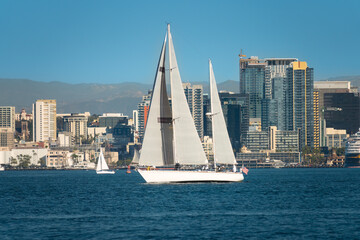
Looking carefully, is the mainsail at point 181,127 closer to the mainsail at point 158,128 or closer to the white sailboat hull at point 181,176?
the mainsail at point 158,128

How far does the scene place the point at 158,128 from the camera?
87.7m

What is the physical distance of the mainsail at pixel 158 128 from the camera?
87438 millimetres

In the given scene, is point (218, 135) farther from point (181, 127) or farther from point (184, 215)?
point (184, 215)

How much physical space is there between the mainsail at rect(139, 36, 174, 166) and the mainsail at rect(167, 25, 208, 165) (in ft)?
2.81

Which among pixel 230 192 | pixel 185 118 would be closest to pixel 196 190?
pixel 230 192

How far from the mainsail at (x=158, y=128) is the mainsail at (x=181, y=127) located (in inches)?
33.7

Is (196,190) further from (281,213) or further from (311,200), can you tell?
(281,213)

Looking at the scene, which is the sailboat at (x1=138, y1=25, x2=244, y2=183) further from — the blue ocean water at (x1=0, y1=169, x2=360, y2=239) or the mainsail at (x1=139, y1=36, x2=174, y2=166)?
the blue ocean water at (x1=0, y1=169, x2=360, y2=239)

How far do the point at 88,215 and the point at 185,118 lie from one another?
97.9 ft

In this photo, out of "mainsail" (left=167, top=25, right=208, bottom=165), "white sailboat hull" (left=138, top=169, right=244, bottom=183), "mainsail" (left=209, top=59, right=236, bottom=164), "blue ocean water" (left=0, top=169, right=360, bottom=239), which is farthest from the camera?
"mainsail" (left=209, top=59, right=236, bottom=164)

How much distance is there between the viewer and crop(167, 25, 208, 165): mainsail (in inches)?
3439

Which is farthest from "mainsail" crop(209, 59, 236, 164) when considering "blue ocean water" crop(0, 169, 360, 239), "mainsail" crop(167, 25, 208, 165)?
"blue ocean water" crop(0, 169, 360, 239)

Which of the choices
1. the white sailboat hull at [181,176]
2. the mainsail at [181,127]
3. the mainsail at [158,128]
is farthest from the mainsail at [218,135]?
the mainsail at [158,128]

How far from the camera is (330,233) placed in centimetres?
5075
